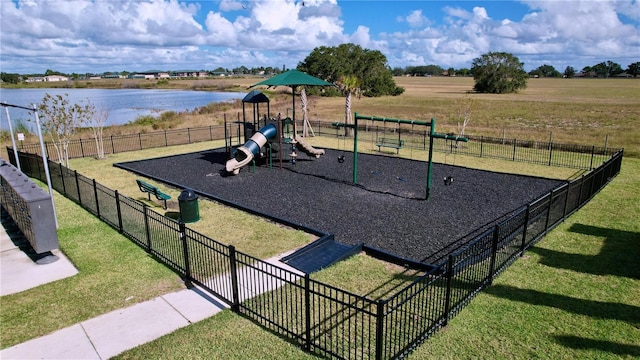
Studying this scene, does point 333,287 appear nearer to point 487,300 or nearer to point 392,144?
point 487,300

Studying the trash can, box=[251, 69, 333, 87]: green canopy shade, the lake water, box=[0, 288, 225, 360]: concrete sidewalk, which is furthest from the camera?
the lake water

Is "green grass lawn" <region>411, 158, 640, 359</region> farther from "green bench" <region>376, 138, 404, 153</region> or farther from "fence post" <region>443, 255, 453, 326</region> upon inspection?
"green bench" <region>376, 138, 404, 153</region>

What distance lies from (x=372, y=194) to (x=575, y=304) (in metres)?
7.79

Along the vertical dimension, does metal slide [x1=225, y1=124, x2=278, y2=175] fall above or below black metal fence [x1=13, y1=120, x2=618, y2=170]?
above

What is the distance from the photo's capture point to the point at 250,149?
17547mm

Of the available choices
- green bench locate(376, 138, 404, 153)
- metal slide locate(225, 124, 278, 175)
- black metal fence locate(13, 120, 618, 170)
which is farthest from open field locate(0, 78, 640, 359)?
green bench locate(376, 138, 404, 153)

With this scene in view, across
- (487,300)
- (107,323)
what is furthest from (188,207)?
(487,300)

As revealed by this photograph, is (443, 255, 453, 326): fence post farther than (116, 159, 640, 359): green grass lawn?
Yes

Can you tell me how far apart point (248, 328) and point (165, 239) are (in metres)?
3.92

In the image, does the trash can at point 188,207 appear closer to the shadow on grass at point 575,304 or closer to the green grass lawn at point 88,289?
the green grass lawn at point 88,289

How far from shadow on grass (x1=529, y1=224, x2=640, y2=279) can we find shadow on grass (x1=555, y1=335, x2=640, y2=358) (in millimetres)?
2669

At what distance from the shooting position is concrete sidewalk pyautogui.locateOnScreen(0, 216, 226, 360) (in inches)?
238

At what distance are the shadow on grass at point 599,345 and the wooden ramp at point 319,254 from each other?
4.29 meters

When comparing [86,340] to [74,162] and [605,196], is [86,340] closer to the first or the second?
[605,196]
